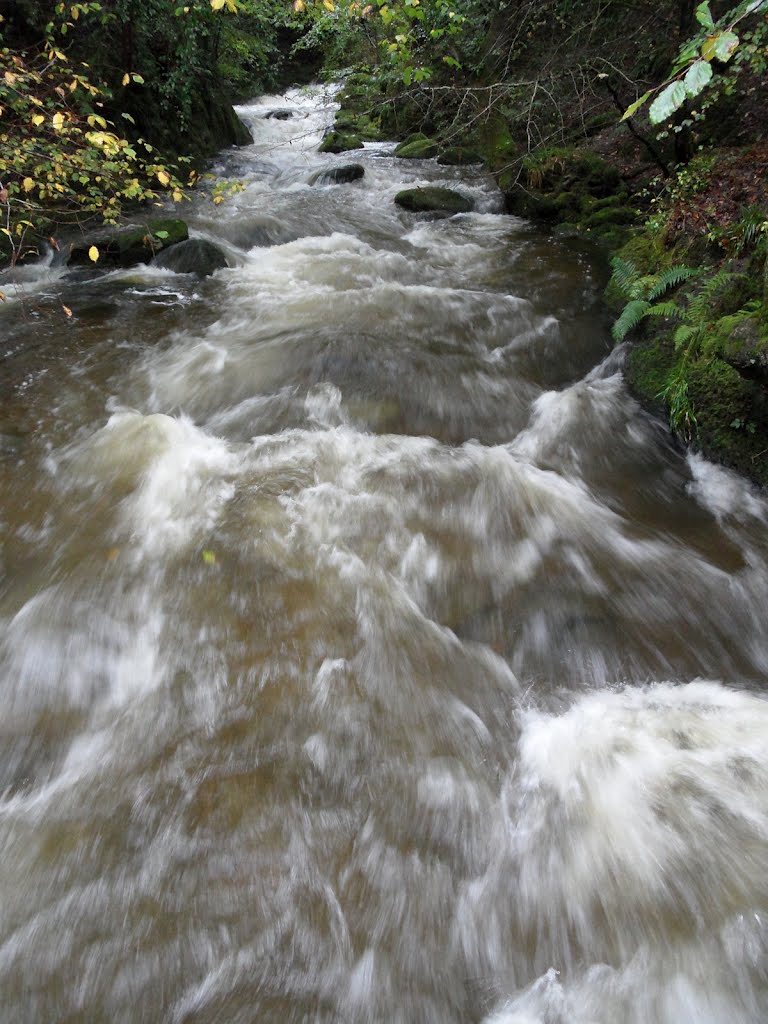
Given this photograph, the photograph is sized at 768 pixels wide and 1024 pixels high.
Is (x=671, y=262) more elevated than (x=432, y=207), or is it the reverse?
(x=671, y=262)

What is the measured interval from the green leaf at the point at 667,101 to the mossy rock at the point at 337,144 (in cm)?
1754

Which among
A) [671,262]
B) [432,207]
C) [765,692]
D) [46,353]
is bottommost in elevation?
[46,353]

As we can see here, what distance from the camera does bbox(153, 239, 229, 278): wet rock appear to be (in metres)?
8.42

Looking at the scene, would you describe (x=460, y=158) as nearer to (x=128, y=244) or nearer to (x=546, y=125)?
(x=546, y=125)

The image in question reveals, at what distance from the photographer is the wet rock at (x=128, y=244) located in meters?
8.26

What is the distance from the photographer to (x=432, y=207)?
1116 cm

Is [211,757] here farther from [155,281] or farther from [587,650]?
[155,281]

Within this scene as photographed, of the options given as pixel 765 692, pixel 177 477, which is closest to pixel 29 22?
pixel 177 477

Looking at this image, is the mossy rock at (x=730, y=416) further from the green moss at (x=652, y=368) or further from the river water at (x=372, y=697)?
the green moss at (x=652, y=368)

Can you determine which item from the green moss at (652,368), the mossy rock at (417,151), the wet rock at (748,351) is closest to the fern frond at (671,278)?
the green moss at (652,368)

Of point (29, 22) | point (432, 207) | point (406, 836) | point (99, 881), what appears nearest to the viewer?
point (99, 881)

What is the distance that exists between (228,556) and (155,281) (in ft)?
Answer: 19.5

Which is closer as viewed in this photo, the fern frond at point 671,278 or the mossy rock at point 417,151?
the fern frond at point 671,278

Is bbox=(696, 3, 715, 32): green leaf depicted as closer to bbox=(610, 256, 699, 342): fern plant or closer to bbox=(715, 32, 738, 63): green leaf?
bbox=(715, 32, 738, 63): green leaf
